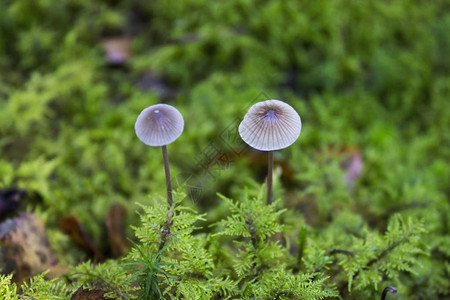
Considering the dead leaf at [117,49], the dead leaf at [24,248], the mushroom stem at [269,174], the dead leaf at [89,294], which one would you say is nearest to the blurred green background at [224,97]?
the dead leaf at [117,49]

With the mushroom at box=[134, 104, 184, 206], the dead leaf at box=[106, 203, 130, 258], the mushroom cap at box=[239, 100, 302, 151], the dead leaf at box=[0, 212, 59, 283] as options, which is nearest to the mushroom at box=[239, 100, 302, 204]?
the mushroom cap at box=[239, 100, 302, 151]

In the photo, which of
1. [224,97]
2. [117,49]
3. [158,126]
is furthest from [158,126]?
[117,49]

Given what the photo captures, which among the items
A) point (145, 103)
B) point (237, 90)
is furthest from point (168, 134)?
point (237, 90)

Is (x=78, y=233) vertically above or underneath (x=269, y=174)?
underneath

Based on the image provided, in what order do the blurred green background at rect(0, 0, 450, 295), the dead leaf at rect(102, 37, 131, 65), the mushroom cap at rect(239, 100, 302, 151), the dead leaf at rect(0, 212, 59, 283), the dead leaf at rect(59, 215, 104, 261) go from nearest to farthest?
the mushroom cap at rect(239, 100, 302, 151), the dead leaf at rect(0, 212, 59, 283), the dead leaf at rect(59, 215, 104, 261), the blurred green background at rect(0, 0, 450, 295), the dead leaf at rect(102, 37, 131, 65)

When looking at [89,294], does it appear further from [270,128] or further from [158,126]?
[270,128]

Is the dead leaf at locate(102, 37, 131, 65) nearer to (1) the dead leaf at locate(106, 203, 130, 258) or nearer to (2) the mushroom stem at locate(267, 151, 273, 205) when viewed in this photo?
(1) the dead leaf at locate(106, 203, 130, 258)

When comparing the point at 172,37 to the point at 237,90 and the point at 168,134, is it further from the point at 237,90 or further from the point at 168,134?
the point at 168,134
